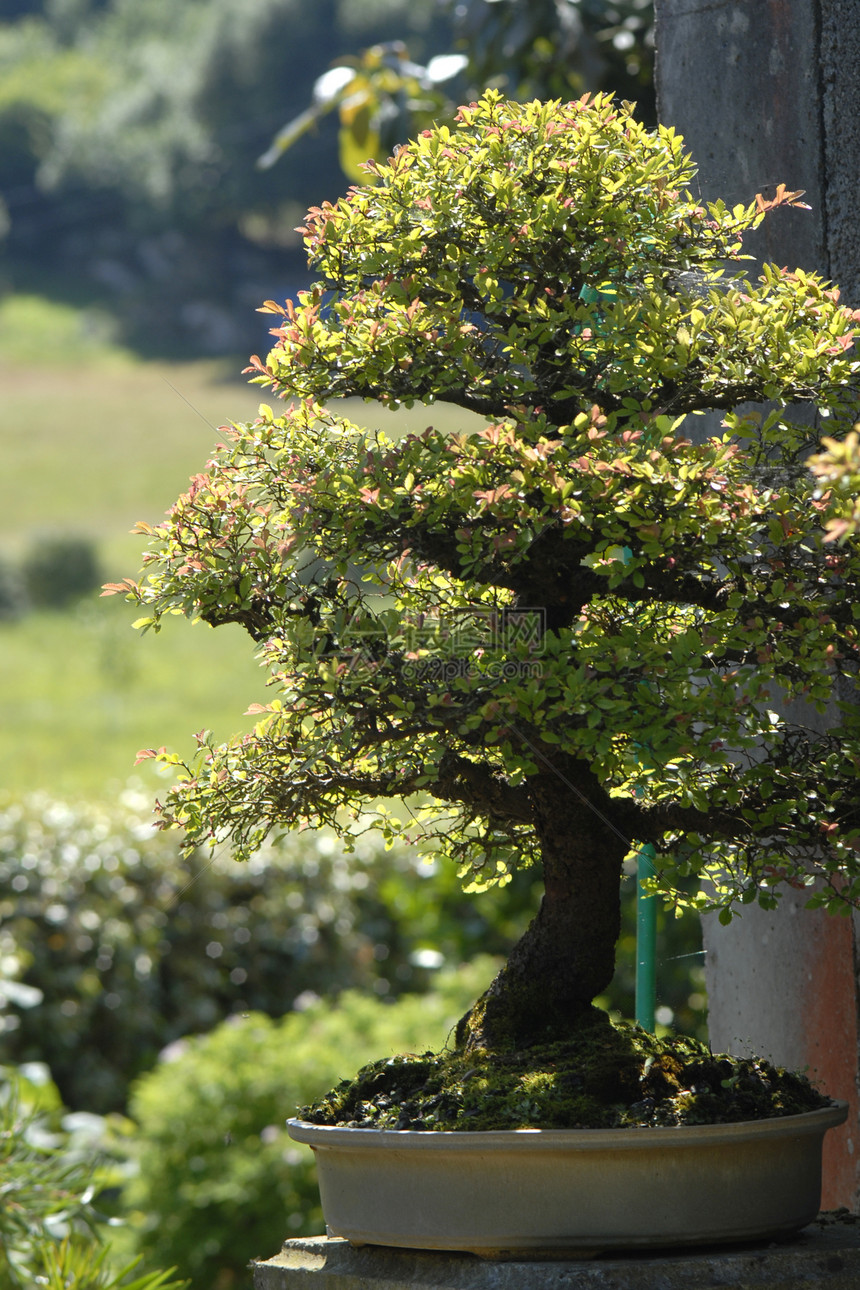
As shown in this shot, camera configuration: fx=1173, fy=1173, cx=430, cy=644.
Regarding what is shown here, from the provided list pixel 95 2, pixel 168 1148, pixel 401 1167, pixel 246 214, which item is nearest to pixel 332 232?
pixel 401 1167

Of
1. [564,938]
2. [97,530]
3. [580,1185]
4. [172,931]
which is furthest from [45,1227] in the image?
[97,530]

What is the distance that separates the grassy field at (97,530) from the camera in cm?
1659

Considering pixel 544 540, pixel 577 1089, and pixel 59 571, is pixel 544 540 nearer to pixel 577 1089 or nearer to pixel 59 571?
pixel 577 1089

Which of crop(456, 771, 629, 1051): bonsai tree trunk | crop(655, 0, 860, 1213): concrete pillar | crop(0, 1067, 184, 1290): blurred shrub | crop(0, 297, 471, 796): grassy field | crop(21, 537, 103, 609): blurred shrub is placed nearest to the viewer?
crop(456, 771, 629, 1051): bonsai tree trunk

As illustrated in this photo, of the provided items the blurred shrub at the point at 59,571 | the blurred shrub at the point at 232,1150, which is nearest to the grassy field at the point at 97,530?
the blurred shrub at the point at 59,571

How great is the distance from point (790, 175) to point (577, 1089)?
1.38m

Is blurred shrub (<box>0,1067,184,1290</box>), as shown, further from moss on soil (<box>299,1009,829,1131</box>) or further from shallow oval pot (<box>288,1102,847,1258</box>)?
shallow oval pot (<box>288,1102,847,1258</box>)

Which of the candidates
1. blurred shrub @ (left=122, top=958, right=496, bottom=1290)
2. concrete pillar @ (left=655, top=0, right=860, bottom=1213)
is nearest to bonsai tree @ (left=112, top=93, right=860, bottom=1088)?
concrete pillar @ (left=655, top=0, right=860, bottom=1213)

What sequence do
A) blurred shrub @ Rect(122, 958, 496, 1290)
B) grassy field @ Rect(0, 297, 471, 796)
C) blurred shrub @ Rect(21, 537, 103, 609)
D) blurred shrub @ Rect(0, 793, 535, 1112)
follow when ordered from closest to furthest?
blurred shrub @ Rect(122, 958, 496, 1290), blurred shrub @ Rect(0, 793, 535, 1112), grassy field @ Rect(0, 297, 471, 796), blurred shrub @ Rect(21, 537, 103, 609)

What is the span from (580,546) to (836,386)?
0.31 metres

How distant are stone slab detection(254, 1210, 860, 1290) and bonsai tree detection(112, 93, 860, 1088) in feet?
0.81

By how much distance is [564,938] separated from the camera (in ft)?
4.65

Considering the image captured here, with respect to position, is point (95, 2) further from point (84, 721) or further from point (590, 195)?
point (590, 195)

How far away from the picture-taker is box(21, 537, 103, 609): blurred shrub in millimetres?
20344
